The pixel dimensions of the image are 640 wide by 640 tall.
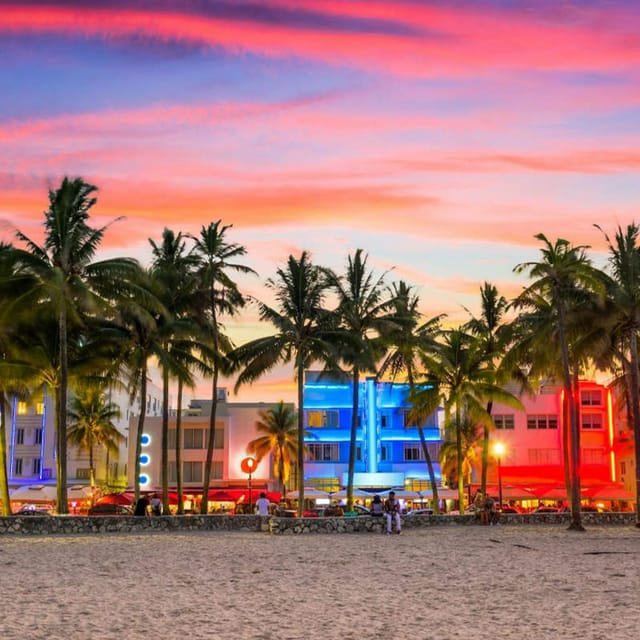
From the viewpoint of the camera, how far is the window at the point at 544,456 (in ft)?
270

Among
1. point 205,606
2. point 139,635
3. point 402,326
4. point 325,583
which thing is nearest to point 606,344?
point 402,326

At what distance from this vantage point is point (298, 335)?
48125 mm

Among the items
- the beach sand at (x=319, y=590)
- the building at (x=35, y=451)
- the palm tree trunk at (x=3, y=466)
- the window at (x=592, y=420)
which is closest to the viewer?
the beach sand at (x=319, y=590)

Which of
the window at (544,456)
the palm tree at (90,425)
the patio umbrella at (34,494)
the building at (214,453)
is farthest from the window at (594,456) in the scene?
the patio umbrella at (34,494)

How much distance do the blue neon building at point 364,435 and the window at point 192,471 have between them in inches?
376

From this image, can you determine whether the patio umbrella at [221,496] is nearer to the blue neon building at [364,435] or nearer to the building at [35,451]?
the blue neon building at [364,435]

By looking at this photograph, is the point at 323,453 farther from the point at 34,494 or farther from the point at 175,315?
the point at 175,315

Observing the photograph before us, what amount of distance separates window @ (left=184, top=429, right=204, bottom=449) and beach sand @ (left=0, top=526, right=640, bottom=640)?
52.2 meters

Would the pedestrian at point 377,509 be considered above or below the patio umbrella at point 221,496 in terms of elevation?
above

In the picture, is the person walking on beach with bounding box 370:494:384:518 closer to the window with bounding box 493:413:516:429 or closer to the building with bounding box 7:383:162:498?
the window with bounding box 493:413:516:429

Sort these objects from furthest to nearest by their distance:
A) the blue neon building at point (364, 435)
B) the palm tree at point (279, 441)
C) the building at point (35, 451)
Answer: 1. the building at point (35, 451)
2. the palm tree at point (279, 441)
3. the blue neon building at point (364, 435)

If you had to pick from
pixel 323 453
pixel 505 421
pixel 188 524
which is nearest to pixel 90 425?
pixel 323 453

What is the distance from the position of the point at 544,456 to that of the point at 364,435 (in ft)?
52.7

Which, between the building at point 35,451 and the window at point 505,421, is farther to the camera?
the building at point 35,451
